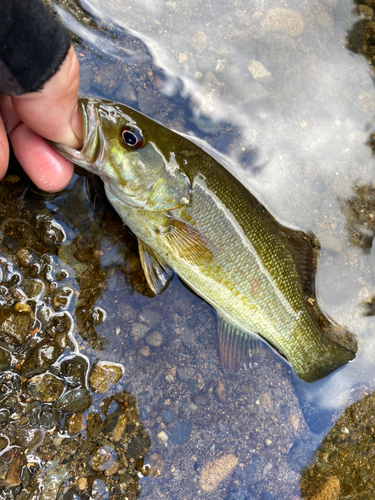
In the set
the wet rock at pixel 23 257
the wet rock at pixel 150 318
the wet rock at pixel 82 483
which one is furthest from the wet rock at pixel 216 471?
the wet rock at pixel 23 257

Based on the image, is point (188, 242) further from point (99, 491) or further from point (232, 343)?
point (99, 491)

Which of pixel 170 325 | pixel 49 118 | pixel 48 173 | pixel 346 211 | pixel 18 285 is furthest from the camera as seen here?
pixel 346 211

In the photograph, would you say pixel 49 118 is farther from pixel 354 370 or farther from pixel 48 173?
pixel 354 370

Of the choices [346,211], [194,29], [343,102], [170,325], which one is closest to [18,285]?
[170,325]

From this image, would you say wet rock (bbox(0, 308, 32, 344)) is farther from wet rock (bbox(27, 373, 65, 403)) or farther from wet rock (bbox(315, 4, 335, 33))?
wet rock (bbox(315, 4, 335, 33))

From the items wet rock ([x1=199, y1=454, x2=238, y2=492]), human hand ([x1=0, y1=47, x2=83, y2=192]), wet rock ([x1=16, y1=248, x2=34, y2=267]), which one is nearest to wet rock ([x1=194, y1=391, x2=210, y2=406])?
wet rock ([x1=199, y1=454, x2=238, y2=492])

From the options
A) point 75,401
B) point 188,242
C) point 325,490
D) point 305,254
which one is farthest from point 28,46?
point 325,490

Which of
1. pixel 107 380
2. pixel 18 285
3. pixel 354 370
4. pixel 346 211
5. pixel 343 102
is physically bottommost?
pixel 107 380

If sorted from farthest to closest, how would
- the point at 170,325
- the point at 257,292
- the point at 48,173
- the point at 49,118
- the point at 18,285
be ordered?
1. the point at 170,325
2. the point at 257,292
3. the point at 18,285
4. the point at 48,173
5. the point at 49,118
